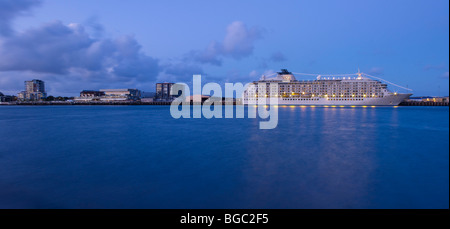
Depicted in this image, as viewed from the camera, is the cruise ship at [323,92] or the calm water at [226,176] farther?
the cruise ship at [323,92]

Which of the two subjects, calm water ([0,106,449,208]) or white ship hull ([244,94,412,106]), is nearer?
calm water ([0,106,449,208])

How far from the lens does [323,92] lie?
73.0m

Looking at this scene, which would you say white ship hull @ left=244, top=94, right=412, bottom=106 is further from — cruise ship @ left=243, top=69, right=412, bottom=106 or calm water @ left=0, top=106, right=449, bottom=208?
calm water @ left=0, top=106, right=449, bottom=208

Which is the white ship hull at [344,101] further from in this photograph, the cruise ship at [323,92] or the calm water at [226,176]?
the calm water at [226,176]

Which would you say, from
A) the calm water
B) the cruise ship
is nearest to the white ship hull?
the cruise ship

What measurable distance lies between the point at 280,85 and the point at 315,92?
11.0 meters

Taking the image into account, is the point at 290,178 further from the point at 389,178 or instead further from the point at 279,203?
the point at 389,178

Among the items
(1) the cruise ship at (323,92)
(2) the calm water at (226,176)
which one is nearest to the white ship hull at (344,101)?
(1) the cruise ship at (323,92)

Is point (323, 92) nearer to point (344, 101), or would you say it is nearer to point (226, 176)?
point (344, 101)

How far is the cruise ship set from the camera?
66.2 m

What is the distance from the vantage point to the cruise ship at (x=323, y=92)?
217 ft

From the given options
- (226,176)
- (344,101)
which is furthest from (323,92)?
(226,176)
